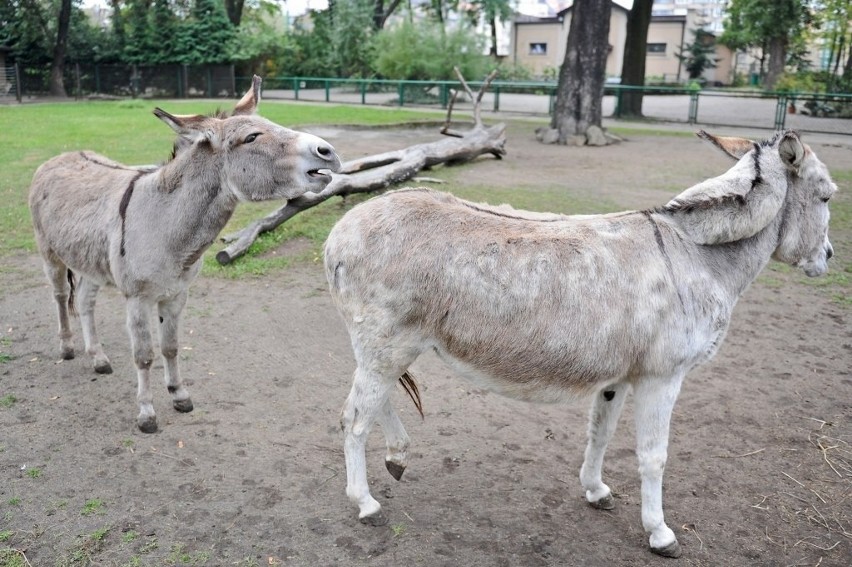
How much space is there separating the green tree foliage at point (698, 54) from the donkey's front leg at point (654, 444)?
60308 millimetres

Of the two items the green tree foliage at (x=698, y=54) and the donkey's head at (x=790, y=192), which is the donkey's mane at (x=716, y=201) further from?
the green tree foliage at (x=698, y=54)

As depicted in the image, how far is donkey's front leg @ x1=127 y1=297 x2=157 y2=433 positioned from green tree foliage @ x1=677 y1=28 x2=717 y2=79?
60135mm

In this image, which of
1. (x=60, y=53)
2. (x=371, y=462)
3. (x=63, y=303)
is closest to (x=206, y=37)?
(x=60, y=53)

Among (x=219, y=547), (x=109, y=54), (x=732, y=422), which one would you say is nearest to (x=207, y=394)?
(x=219, y=547)

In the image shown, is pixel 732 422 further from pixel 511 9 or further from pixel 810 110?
pixel 511 9

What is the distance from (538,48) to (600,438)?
2549 inches

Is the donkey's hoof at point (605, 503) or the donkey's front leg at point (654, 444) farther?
the donkey's hoof at point (605, 503)

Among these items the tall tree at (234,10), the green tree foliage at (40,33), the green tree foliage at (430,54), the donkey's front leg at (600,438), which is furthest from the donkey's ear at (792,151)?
the tall tree at (234,10)

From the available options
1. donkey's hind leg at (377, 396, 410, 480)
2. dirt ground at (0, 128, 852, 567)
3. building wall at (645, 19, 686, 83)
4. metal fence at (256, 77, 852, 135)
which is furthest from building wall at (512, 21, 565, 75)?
donkey's hind leg at (377, 396, 410, 480)

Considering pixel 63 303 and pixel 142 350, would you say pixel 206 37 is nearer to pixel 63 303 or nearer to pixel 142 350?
pixel 63 303

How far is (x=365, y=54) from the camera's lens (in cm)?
3912

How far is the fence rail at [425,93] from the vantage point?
24047 mm

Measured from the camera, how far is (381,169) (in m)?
10.9

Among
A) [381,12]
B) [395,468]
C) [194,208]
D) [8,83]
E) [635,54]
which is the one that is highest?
[381,12]
